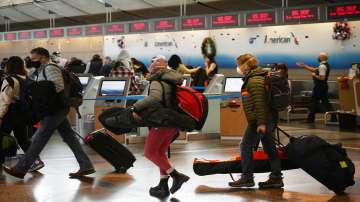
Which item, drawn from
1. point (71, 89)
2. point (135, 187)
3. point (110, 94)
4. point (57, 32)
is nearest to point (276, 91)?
point (135, 187)

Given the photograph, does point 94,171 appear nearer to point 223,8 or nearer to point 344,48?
point 344,48

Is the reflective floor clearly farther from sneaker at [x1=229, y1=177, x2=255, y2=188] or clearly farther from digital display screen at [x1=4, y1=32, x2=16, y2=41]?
digital display screen at [x1=4, y1=32, x2=16, y2=41]

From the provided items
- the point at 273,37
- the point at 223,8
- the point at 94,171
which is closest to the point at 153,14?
the point at 223,8

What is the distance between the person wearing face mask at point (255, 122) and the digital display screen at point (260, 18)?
10.6 m

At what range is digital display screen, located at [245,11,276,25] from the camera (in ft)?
60.3

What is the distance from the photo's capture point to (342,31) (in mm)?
17109

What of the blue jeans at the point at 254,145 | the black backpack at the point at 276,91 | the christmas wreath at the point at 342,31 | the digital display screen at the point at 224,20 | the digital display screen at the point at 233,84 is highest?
the digital display screen at the point at 224,20

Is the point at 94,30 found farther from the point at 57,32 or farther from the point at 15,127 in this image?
the point at 15,127

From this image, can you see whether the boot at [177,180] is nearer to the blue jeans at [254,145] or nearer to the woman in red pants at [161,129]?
the woman in red pants at [161,129]

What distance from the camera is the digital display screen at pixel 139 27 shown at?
22.2 m

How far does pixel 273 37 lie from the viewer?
18.6 meters

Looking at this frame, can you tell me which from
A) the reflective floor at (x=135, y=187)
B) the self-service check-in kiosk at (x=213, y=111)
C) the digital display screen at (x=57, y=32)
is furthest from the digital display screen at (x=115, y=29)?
the reflective floor at (x=135, y=187)

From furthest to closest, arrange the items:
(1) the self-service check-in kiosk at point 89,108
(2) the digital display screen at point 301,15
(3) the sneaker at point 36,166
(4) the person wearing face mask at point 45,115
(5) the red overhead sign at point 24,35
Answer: (5) the red overhead sign at point 24,35, (2) the digital display screen at point 301,15, (1) the self-service check-in kiosk at point 89,108, (3) the sneaker at point 36,166, (4) the person wearing face mask at point 45,115

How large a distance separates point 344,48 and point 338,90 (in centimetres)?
122
